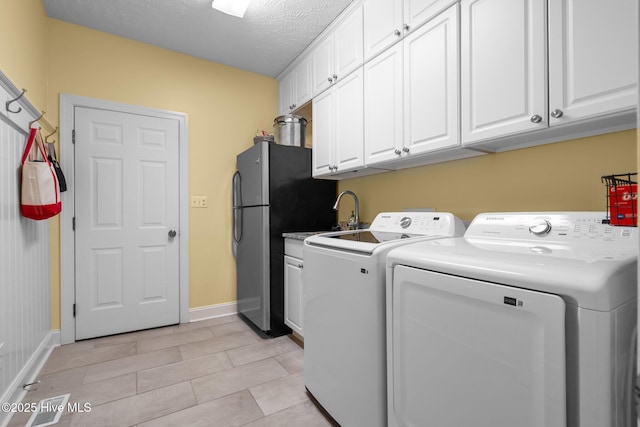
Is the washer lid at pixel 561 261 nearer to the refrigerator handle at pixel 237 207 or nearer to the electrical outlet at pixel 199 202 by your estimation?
the refrigerator handle at pixel 237 207

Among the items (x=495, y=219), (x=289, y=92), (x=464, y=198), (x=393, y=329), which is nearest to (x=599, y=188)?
(x=495, y=219)

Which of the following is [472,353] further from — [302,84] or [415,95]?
[302,84]

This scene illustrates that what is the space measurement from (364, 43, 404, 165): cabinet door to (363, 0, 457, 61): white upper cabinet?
0.07m

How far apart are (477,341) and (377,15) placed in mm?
2031

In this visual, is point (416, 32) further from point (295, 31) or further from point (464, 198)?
point (295, 31)

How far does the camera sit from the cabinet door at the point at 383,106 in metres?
1.88

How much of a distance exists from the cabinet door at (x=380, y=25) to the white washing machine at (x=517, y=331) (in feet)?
4.66

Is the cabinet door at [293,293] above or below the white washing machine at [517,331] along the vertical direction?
below

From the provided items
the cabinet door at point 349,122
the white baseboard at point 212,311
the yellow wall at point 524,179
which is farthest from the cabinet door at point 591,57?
the white baseboard at point 212,311

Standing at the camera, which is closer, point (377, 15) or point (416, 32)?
point (416, 32)

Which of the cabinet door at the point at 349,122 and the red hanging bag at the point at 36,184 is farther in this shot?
the cabinet door at the point at 349,122

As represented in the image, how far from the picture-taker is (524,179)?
159cm

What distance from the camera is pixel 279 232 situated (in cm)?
259

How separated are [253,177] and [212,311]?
1.46 meters
